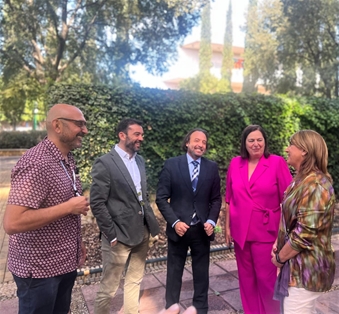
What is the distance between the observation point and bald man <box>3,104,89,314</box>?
169 centimetres

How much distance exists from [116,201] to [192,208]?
72cm

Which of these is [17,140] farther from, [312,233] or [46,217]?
[312,233]

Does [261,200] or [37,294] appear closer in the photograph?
[37,294]

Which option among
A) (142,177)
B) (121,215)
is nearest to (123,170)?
(142,177)

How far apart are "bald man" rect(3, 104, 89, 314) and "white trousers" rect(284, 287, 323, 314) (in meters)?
1.45

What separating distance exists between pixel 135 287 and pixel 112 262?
13.9 inches

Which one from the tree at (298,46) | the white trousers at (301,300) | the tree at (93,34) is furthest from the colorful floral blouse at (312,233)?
the tree at (298,46)

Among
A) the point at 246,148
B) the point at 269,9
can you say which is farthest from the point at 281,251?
the point at 269,9

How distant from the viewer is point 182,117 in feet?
19.7

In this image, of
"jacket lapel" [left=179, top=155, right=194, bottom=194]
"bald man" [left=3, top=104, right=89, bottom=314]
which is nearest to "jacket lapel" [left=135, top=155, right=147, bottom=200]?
"jacket lapel" [left=179, top=155, right=194, bottom=194]

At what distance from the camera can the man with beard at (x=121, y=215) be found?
→ 2543 millimetres

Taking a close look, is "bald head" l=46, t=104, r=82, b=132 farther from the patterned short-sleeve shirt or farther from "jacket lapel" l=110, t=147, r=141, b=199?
"jacket lapel" l=110, t=147, r=141, b=199

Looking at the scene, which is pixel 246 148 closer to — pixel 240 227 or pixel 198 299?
pixel 240 227

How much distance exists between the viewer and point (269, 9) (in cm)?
1540
